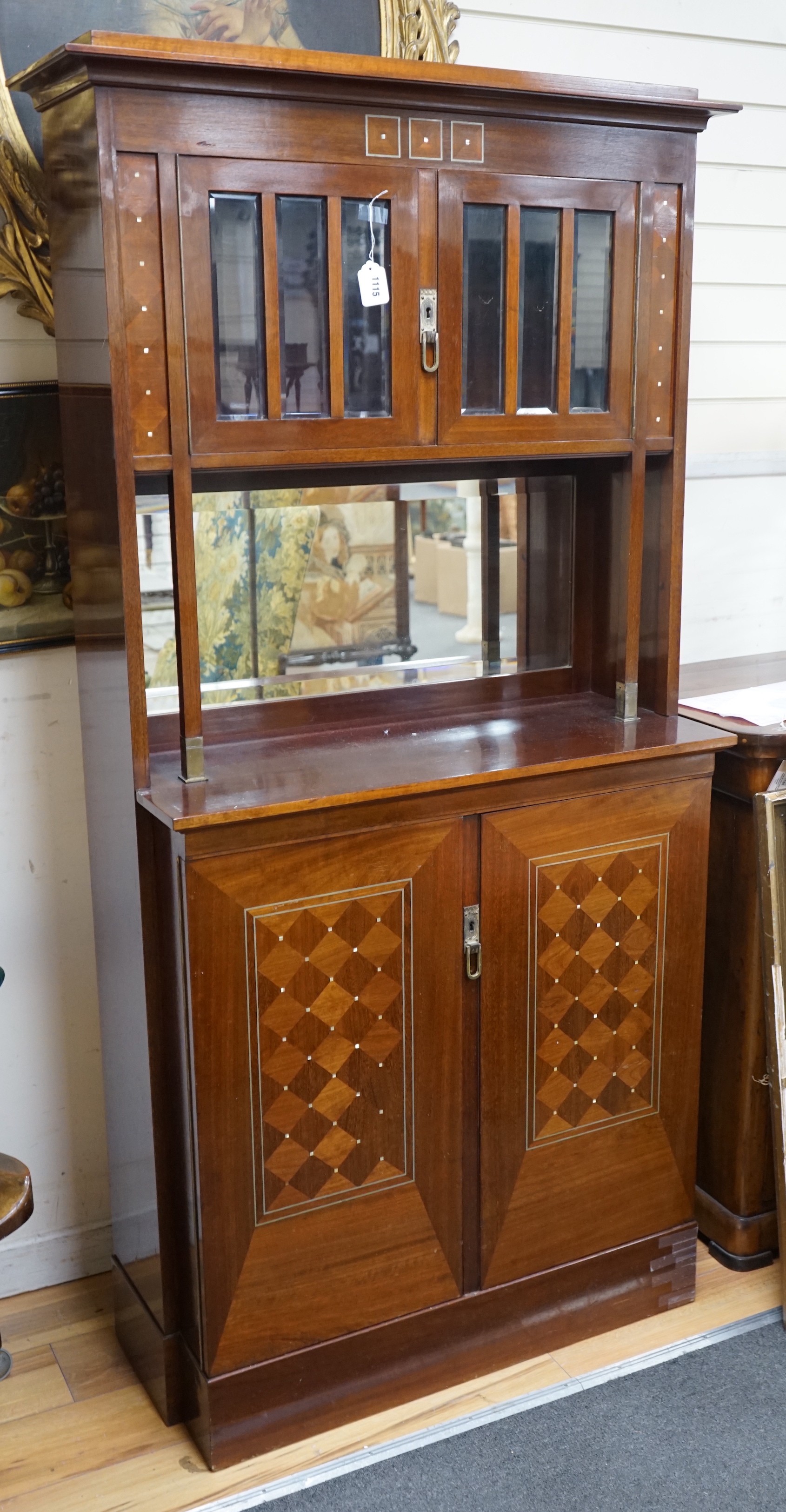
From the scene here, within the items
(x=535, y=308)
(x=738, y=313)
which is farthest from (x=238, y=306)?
(x=738, y=313)

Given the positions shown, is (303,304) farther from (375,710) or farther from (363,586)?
(375,710)

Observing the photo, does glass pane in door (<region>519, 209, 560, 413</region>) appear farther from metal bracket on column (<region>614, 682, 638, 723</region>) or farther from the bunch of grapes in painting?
the bunch of grapes in painting

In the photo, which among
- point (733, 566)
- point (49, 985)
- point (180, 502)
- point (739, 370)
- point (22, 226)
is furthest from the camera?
point (733, 566)

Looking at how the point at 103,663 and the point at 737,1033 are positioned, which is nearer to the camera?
the point at 103,663

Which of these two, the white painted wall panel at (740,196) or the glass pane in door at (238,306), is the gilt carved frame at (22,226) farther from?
the white painted wall panel at (740,196)

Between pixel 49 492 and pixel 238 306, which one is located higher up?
pixel 238 306

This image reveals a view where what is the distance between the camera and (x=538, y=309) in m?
2.35

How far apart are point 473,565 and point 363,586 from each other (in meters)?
0.25

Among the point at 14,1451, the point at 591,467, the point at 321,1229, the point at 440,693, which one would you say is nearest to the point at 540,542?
the point at 591,467

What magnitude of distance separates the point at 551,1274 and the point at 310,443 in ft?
5.33

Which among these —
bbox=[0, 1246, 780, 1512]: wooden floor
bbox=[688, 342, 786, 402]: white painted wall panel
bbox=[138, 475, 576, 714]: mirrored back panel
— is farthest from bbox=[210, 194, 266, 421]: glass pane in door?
bbox=[0, 1246, 780, 1512]: wooden floor

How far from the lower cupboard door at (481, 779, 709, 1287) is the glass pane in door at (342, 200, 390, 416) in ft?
2.44

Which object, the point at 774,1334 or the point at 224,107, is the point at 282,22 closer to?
the point at 224,107

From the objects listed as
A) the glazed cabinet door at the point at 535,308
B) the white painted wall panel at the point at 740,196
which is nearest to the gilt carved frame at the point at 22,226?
the glazed cabinet door at the point at 535,308
